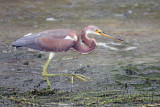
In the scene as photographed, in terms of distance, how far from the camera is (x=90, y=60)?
7957 mm

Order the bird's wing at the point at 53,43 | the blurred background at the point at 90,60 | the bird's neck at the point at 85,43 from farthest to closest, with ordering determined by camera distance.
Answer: the bird's neck at the point at 85,43 → the bird's wing at the point at 53,43 → the blurred background at the point at 90,60

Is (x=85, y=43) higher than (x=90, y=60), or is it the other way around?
(x=85, y=43)

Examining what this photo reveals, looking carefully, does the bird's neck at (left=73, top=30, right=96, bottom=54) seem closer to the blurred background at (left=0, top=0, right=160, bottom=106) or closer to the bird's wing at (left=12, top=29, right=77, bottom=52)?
the bird's wing at (left=12, top=29, right=77, bottom=52)

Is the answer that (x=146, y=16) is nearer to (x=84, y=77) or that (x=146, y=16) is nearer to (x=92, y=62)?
(x=92, y=62)

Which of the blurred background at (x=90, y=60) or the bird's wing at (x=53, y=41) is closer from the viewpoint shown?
the blurred background at (x=90, y=60)

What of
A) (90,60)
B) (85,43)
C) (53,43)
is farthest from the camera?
(90,60)

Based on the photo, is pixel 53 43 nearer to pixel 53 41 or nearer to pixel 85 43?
pixel 53 41

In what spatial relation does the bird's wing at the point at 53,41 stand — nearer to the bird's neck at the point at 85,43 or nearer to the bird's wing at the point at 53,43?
the bird's wing at the point at 53,43

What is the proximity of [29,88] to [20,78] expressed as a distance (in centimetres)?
59

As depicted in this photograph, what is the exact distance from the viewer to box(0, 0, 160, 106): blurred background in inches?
224

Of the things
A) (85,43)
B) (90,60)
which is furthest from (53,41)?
(90,60)

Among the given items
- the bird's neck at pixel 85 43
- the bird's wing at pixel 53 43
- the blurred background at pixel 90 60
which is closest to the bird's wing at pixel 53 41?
the bird's wing at pixel 53 43

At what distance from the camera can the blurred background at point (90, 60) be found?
5.68 meters

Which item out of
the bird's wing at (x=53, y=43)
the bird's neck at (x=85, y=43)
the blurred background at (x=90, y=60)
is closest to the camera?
the blurred background at (x=90, y=60)
